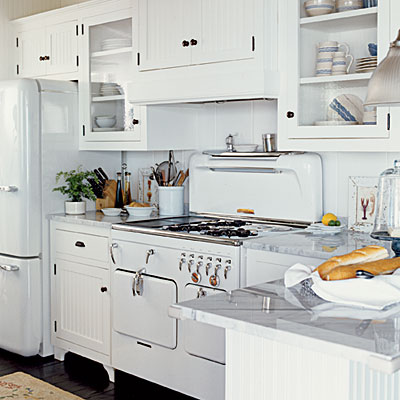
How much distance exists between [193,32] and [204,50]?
5.5 inches

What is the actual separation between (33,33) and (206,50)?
1751 millimetres

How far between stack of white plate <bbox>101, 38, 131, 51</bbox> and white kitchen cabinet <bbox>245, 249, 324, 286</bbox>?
5.45 ft

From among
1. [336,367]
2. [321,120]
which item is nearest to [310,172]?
[321,120]

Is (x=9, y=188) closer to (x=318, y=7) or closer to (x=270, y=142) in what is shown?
(x=270, y=142)

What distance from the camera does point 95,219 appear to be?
12.8 ft

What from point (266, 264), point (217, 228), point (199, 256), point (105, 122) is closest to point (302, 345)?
point (266, 264)

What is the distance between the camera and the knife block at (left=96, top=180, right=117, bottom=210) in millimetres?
4403

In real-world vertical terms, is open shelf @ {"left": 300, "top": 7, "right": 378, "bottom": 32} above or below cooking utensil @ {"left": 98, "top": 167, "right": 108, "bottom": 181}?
above

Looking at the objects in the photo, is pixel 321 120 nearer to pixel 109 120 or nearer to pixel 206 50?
pixel 206 50

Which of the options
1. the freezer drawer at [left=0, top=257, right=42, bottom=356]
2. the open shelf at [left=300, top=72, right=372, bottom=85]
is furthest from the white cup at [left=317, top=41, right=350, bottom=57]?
the freezer drawer at [left=0, top=257, right=42, bottom=356]

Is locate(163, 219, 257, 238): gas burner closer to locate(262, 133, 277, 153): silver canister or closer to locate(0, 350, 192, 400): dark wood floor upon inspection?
locate(262, 133, 277, 153): silver canister

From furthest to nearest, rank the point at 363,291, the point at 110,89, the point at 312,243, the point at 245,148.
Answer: the point at 110,89 < the point at 245,148 < the point at 312,243 < the point at 363,291

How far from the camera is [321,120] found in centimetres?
314

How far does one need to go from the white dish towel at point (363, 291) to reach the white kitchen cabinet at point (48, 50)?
3.00 meters
